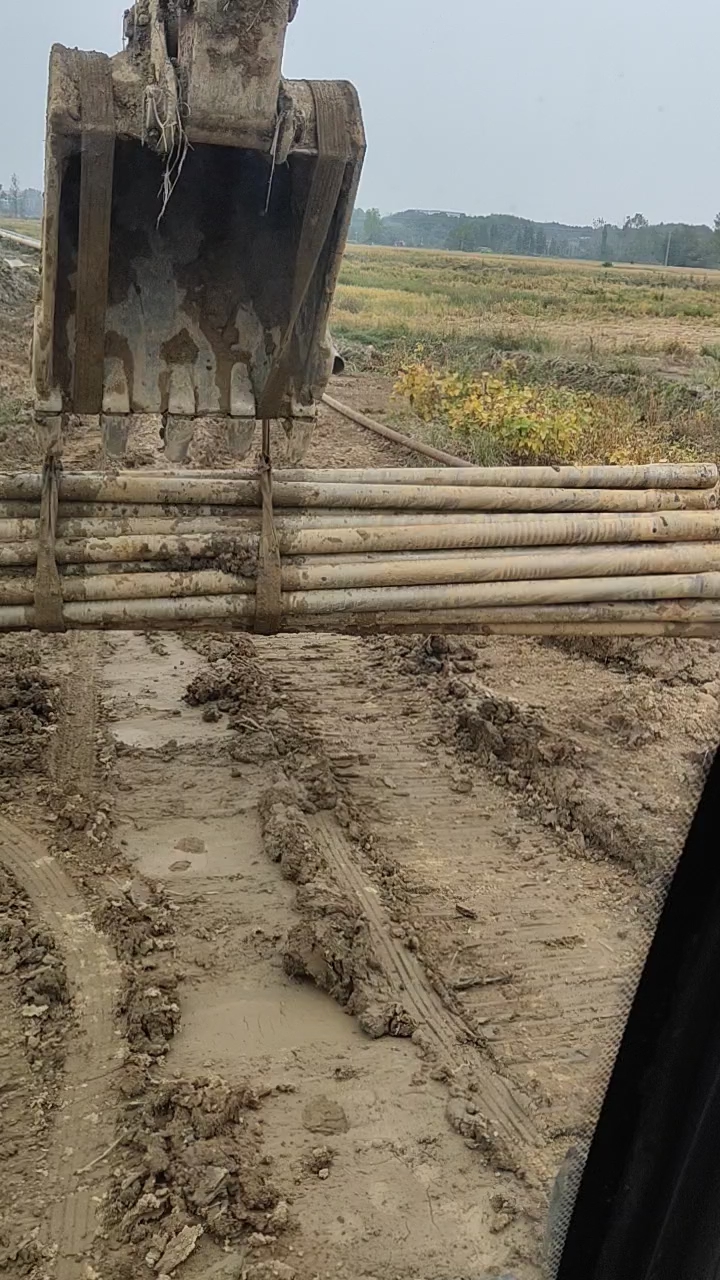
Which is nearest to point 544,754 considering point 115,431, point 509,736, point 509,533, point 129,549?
point 509,736

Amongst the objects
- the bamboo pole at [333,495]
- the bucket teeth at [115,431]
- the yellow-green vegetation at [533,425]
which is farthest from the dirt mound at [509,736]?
the yellow-green vegetation at [533,425]

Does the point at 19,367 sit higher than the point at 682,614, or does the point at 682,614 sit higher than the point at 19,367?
the point at 682,614

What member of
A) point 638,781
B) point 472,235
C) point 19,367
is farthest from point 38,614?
point 472,235

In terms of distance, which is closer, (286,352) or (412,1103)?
(412,1103)

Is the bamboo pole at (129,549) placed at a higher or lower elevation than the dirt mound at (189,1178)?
higher

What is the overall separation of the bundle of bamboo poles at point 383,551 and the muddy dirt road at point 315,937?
3.09ft

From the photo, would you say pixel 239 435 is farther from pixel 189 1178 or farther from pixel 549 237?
pixel 549 237

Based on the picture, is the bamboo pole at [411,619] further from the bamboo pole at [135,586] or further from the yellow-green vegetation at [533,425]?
the yellow-green vegetation at [533,425]

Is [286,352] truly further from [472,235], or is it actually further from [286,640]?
[472,235]

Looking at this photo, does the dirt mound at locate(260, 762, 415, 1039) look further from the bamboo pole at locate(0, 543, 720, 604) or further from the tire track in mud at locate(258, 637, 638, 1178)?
the bamboo pole at locate(0, 543, 720, 604)

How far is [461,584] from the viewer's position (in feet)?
13.8

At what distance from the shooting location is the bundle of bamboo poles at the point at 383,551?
3969 mm

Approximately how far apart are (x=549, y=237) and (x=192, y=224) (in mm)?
47191

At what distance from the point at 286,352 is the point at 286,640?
9.01 ft
